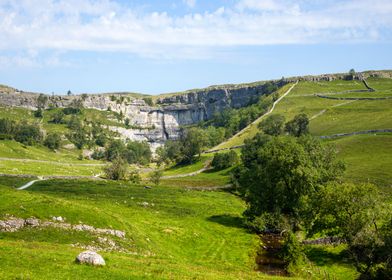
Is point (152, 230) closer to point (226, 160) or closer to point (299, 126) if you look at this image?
point (226, 160)

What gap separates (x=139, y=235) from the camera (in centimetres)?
5447

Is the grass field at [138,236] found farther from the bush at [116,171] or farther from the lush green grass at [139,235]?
the bush at [116,171]

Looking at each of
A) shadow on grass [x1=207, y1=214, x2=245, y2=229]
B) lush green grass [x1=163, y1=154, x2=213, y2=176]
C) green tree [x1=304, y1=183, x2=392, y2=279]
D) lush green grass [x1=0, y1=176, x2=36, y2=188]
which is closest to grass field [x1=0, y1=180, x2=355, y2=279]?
shadow on grass [x1=207, y1=214, x2=245, y2=229]

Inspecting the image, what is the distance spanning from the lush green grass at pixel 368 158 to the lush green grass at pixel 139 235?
111ft

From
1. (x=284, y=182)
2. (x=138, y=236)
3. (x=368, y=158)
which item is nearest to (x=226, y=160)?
(x=368, y=158)

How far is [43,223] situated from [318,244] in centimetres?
3943

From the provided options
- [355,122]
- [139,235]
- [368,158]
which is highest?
[355,122]

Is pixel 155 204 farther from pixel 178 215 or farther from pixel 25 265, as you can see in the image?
pixel 25 265

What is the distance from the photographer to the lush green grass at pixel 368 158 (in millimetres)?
104375

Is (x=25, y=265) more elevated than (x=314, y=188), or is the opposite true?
(x=25, y=265)

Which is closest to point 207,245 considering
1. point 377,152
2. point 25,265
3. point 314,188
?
point 314,188

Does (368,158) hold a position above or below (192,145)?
above

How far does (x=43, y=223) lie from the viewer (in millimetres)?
48156

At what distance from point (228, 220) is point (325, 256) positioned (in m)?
24.5
